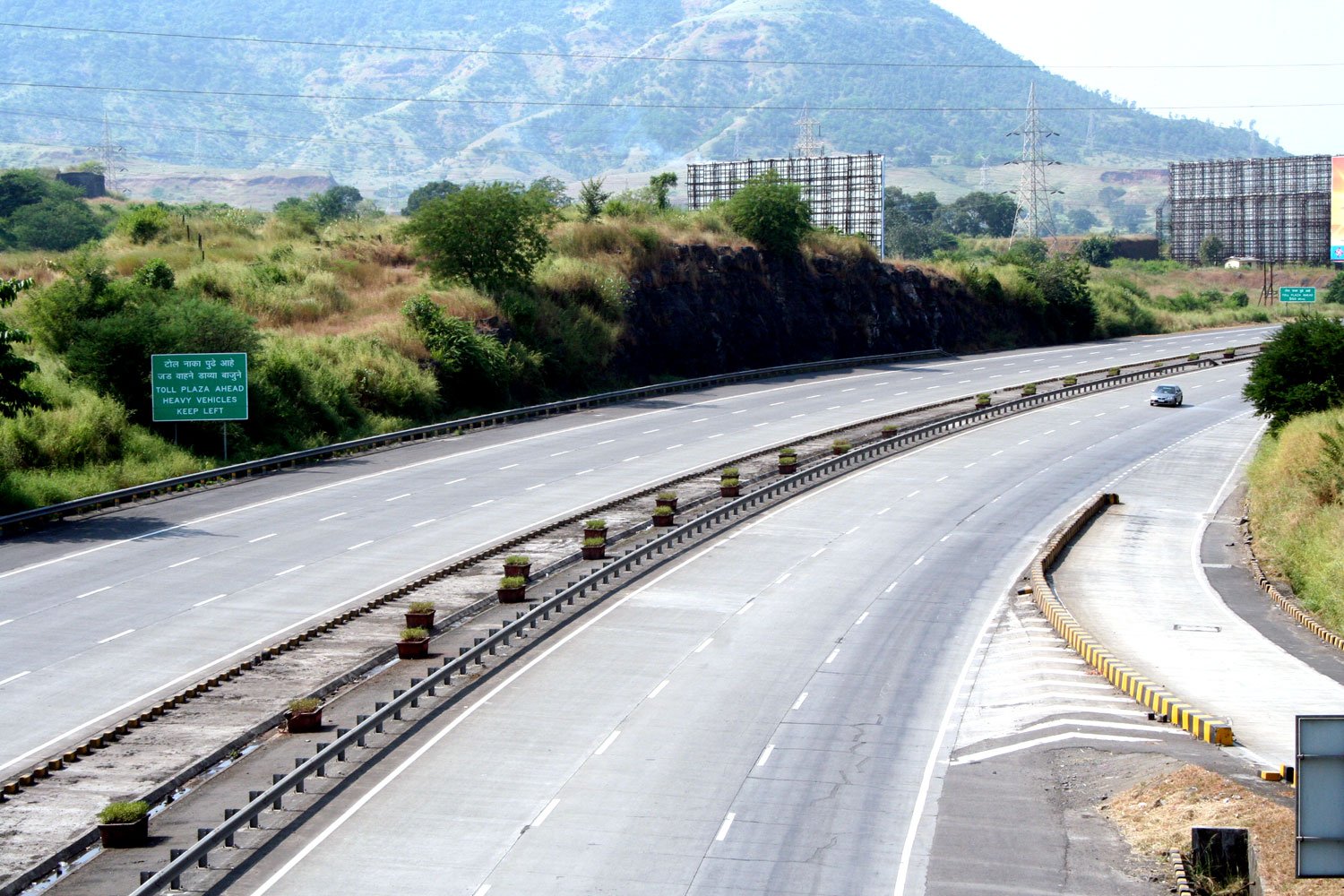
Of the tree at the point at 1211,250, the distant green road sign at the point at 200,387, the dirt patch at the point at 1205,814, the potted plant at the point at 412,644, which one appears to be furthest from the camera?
the tree at the point at 1211,250

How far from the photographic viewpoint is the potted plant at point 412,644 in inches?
1174

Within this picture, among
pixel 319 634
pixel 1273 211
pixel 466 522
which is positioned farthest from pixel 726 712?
pixel 1273 211

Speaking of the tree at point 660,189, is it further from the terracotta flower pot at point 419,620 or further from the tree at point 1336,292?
the terracotta flower pot at point 419,620

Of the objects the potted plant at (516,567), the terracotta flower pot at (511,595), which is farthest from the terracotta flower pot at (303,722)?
the potted plant at (516,567)

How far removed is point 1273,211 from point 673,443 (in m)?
129

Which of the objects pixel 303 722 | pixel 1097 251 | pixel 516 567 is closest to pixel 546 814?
pixel 303 722

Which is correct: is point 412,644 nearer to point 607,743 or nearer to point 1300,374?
point 607,743

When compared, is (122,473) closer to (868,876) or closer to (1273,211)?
(868,876)

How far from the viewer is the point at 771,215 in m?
103

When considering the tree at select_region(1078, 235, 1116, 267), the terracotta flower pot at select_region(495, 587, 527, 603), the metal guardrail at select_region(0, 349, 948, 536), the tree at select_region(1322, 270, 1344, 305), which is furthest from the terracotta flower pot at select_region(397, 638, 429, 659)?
the tree at select_region(1078, 235, 1116, 267)

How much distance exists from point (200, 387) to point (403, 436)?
32.2 feet

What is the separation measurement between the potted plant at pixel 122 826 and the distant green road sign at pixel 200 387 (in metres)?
36.2

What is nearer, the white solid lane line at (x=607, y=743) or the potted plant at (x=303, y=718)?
the white solid lane line at (x=607, y=743)

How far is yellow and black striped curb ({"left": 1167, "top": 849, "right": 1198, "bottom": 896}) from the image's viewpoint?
60.6ft
